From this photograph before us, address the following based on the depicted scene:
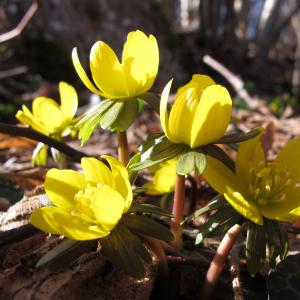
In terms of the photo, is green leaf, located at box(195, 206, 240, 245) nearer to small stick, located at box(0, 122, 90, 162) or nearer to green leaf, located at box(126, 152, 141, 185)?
green leaf, located at box(126, 152, 141, 185)

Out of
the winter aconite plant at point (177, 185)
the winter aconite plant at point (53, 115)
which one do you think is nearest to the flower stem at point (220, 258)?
the winter aconite plant at point (177, 185)

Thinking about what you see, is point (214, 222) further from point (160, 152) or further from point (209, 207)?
point (160, 152)

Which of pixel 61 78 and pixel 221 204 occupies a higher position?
pixel 221 204

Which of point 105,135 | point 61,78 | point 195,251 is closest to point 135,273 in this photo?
point 195,251

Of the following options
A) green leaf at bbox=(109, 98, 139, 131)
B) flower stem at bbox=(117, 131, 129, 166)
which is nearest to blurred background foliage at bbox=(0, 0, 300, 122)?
flower stem at bbox=(117, 131, 129, 166)

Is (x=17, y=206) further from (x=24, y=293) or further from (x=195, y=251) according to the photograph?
(x=195, y=251)

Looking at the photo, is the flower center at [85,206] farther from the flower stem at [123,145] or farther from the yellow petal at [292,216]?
the yellow petal at [292,216]

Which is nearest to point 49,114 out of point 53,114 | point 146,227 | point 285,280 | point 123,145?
point 53,114
